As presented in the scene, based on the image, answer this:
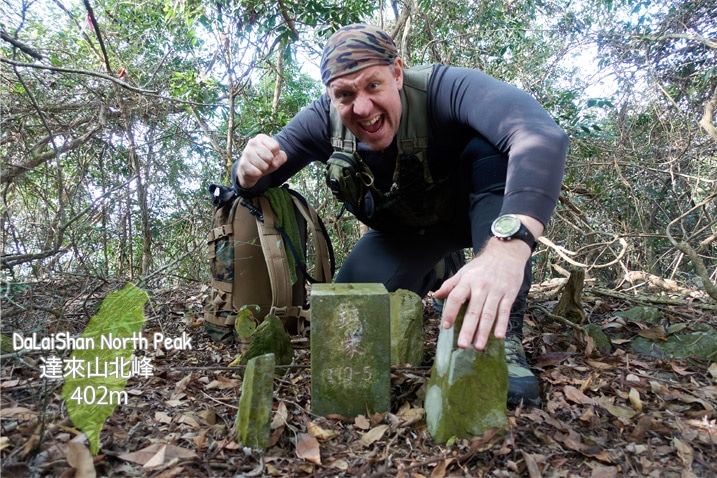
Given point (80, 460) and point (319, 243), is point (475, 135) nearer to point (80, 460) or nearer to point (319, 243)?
point (319, 243)

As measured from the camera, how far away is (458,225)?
293cm

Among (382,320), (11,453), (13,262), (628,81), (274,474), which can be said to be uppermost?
(628,81)

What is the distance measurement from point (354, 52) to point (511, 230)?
110 centimetres

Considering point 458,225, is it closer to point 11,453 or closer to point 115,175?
point 11,453

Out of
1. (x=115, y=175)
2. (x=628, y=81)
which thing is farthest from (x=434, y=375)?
(x=628, y=81)

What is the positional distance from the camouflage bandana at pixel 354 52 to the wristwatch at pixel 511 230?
3.24ft

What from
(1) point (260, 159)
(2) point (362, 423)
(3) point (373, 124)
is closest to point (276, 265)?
(1) point (260, 159)

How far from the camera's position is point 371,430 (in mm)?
1488

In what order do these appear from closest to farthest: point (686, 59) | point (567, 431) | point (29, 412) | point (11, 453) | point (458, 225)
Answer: point (11, 453)
point (29, 412)
point (567, 431)
point (458, 225)
point (686, 59)

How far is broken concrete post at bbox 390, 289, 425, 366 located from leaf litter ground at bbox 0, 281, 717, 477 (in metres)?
0.08

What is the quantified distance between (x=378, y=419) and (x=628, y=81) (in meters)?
6.15

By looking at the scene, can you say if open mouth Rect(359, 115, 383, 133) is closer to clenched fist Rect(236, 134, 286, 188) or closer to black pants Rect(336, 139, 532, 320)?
clenched fist Rect(236, 134, 286, 188)

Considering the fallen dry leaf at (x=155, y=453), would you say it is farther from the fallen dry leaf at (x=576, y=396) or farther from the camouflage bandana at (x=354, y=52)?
the camouflage bandana at (x=354, y=52)

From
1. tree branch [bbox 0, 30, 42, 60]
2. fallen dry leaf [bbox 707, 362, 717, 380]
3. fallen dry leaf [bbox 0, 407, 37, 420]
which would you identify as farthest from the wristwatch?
tree branch [bbox 0, 30, 42, 60]
